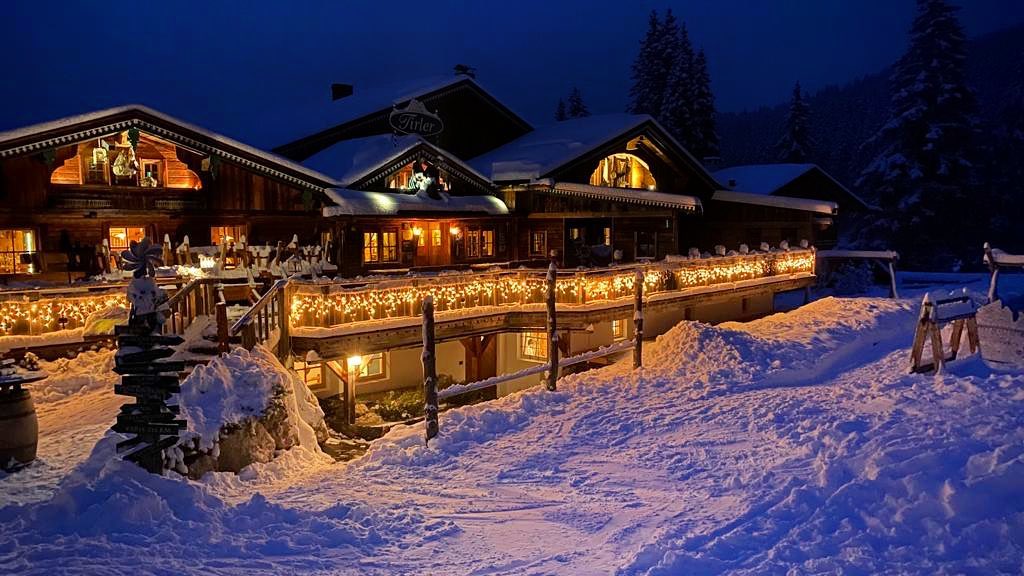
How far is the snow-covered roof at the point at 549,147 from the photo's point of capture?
27.5 m

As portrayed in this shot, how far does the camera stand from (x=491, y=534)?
31.6 ft

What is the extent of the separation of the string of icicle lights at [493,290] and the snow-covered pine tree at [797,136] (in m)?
30.3

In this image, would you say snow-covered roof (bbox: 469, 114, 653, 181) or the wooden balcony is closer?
the wooden balcony

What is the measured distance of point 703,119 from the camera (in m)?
51.0

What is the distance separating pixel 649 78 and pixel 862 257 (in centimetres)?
2735

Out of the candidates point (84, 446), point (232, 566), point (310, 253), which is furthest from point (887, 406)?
point (310, 253)

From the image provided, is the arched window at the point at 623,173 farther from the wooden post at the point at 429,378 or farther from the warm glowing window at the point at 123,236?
the warm glowing window at the point at 123,236

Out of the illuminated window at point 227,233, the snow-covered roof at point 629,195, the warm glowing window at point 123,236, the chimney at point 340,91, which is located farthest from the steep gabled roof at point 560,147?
the warm glowing window at point 123,236

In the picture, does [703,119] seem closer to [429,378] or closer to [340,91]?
[340,91]

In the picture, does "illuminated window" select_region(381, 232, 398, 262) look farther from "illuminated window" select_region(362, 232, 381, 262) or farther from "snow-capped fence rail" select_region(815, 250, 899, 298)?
"snow-capped fence rail" select_region(815, 250, 899, 298)

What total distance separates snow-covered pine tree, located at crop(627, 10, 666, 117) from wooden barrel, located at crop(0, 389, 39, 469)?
5108 centimetres

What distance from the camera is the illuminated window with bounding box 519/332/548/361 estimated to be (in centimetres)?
2338

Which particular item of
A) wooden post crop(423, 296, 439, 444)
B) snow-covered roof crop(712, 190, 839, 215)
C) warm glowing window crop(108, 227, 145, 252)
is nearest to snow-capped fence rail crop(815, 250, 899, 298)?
snow-covered roof crop(712, 190, 839, 215)

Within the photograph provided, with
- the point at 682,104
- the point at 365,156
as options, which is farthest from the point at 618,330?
the point at 682,104
